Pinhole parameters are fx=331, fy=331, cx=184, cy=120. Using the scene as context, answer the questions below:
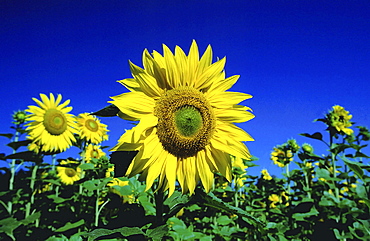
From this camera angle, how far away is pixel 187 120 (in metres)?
1.89

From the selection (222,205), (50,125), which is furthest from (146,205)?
(50,125)

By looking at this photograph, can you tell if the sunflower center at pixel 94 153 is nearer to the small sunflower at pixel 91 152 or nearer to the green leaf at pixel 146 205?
the small sunflower at pixel 91 152

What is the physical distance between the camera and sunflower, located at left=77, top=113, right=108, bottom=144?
510 centimetres

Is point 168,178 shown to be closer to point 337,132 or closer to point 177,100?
point 177,100

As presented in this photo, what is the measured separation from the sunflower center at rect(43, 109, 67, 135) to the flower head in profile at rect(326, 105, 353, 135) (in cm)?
378

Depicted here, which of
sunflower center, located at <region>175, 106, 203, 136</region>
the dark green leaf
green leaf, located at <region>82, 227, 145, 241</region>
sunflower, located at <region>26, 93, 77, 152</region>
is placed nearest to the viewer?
green leaf, located at <region>82, 227, 145, 241</region>

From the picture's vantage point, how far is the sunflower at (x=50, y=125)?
4598 mm

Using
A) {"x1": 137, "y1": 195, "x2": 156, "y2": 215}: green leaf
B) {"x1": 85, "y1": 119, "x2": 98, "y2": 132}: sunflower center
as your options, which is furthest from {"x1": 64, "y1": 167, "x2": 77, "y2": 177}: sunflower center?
{"x1": 137, "y1": 195, "x2": 156, "y2": 215}: green leaf

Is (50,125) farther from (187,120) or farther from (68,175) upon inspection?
(187,120)

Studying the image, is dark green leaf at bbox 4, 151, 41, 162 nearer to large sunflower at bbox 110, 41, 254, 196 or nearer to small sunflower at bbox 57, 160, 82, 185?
small sunflower at bbox 57, 160, 82, 185

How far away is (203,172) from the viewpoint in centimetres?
189

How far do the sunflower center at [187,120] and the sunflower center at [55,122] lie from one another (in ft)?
10.7

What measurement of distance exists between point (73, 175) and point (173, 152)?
4621 millimetres


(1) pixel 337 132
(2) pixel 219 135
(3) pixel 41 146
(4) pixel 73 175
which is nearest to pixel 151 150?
(2) pixel 219 135
